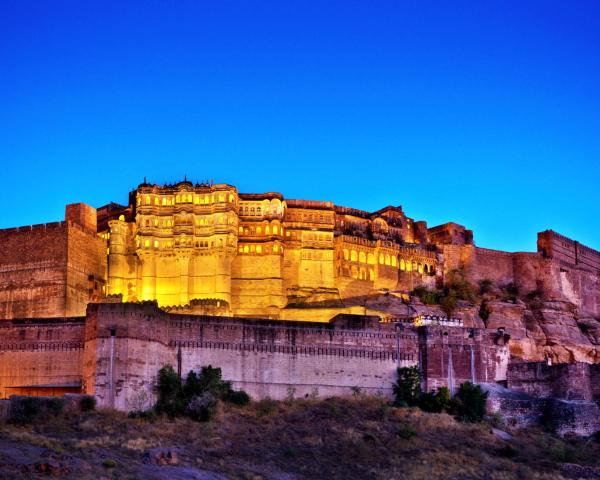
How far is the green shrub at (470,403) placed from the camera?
66.8 m

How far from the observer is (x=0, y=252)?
8706cm

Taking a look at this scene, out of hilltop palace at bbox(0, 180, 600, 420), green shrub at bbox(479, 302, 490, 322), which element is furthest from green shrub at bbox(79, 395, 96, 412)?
green shrub at bbox(479, 302, 490, 322)

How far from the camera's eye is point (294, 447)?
187 ft

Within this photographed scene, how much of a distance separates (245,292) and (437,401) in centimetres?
2495

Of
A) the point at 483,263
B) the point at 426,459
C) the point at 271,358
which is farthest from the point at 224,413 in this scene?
the point at 483,263

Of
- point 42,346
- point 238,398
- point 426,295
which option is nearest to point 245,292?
point 426,295

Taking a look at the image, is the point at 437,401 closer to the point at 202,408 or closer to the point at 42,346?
the point at 202,408

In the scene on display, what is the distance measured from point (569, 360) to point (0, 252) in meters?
47.5

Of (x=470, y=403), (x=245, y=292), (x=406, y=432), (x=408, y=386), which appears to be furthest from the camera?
(x=245, y=292)

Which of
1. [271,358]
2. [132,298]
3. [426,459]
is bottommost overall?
[426,459]

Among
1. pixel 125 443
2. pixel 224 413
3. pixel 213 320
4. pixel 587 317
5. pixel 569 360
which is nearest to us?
pixel 125 443

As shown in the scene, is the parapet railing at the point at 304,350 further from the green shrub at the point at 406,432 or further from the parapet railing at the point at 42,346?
the green shrub at the point at 406,432

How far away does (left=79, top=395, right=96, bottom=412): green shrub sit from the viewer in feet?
193

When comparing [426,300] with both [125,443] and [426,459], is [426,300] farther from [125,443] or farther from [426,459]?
[125,443]
